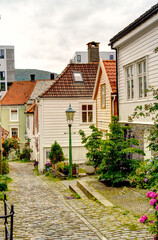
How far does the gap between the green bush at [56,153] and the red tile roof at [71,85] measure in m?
3.97

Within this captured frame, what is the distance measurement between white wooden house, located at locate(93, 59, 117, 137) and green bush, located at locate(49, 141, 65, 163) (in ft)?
13.4

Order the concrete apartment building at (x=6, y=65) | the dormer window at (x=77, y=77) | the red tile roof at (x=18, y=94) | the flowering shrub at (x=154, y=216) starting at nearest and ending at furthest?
the flowering shrub at (x=154, y=216) < the dormer window at (x=77, y=77) < the red tile roof at (x=18, y=94) < the concrete apartment building at (x=6, y=65)

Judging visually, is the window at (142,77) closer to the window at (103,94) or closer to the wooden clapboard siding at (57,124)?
the window at (103,94)

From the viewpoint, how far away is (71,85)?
998 inches

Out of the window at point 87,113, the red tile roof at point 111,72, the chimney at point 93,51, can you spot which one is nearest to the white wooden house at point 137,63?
the red tile roof at point 111,72

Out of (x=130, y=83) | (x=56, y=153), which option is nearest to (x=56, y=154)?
(x=56, y=153)

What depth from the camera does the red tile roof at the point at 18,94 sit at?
4575 cm

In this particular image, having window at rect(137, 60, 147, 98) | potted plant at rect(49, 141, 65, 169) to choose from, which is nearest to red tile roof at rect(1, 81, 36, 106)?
potted plant at rect(49, 141, 65, 169)

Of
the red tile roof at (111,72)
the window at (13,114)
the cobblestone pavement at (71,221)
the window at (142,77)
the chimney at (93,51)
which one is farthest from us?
the window at (13,114)

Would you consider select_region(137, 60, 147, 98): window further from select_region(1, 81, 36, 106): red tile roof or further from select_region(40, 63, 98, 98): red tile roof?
select_region(1, 81, 36, 106): red tile roof

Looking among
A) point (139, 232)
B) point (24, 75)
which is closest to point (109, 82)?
point (139, 232)

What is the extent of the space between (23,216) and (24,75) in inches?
6652

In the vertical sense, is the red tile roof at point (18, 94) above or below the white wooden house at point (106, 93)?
above

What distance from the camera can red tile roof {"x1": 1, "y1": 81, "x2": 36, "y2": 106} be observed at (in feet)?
150
